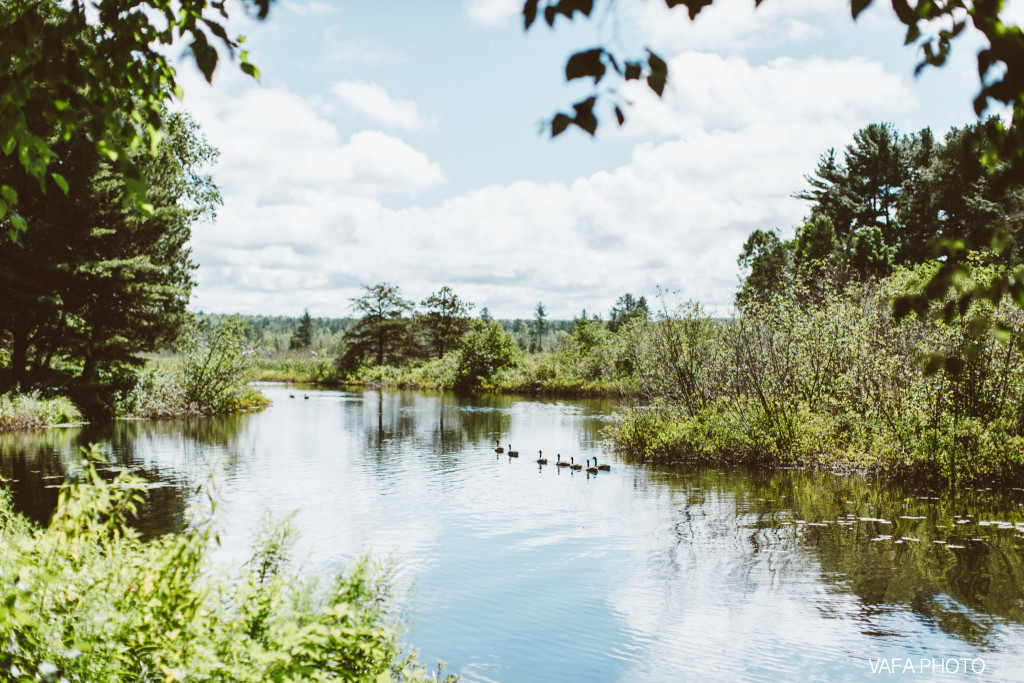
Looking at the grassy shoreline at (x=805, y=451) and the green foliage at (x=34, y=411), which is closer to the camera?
the grassy shoreline at (x=805, y=451)

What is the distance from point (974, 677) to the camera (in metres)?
7.07

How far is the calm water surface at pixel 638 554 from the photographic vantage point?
25.4 ft

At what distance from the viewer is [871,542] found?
37.9 feet

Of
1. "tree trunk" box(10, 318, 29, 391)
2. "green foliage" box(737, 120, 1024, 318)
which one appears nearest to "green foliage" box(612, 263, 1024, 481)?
"green foliage" box(737, 120, 1024, 318)

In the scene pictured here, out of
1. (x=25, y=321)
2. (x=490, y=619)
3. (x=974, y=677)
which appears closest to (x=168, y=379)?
(x=25, y=321)

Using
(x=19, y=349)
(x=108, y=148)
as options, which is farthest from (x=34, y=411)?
(x=108, y=148)

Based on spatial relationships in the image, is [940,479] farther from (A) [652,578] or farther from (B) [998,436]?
(A) [652,578]

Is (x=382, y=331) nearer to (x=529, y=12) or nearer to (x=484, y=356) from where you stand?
(x=484, y=356)

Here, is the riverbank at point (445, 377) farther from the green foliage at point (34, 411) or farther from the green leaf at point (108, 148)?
the green leaf at point (108, 148)

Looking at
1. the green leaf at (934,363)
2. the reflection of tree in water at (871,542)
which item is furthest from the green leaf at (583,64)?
the reflection of tree in water at (871,542)

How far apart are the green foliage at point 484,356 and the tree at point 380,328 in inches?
933

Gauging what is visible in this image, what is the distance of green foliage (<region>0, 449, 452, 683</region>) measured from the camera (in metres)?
4.09

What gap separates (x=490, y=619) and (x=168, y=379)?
2995 cm

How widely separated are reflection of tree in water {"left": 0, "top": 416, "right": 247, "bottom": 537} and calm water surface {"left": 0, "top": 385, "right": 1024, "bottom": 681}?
13 centimetres
